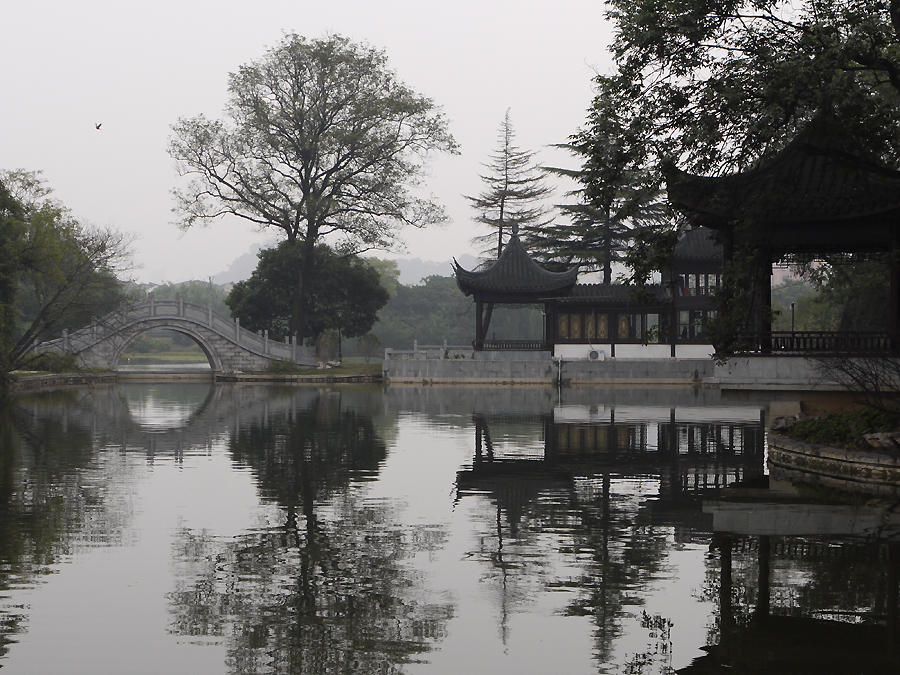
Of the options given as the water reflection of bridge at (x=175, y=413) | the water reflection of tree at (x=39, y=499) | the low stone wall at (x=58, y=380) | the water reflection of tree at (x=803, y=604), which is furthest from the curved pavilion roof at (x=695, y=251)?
the water reflection of tree at (x=803, y=604)

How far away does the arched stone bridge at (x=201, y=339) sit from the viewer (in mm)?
45750

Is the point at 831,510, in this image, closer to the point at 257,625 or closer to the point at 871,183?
the point at 257,625

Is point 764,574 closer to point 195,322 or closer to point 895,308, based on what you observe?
point 895,308

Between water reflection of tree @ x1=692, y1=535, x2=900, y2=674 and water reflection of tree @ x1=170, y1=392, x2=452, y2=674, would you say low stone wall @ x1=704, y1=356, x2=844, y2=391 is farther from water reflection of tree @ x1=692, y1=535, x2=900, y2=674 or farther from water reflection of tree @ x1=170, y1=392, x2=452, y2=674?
water reflection of tree @ x1=692, y1=535, x2=900, y2=674

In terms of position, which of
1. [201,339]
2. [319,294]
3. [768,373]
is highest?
[319,294]

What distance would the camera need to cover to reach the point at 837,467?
513 inches

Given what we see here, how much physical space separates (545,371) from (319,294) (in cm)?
1297

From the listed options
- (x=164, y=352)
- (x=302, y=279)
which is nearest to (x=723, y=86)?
(x=302, y=279)

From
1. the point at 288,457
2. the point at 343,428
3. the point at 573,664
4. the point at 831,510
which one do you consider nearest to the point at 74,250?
the point at 343,428

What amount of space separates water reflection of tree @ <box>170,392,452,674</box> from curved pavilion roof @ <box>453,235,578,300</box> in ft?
109

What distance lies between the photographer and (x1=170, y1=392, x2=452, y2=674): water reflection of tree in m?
5.87

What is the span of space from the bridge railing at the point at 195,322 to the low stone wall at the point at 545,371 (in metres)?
5.95

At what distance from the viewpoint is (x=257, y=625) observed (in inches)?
250

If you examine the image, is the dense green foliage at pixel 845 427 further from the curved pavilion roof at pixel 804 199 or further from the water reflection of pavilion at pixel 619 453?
the curved pavilion roof at pixel 804 199
